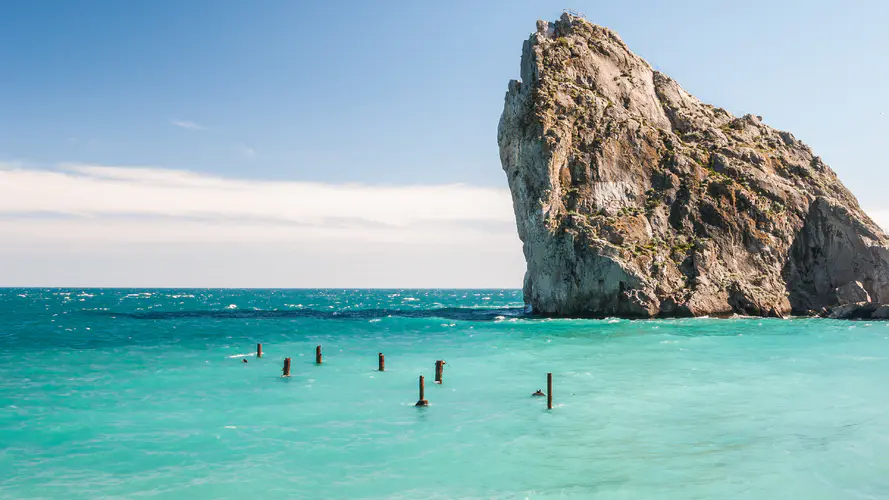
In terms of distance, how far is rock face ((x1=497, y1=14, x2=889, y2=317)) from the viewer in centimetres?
7600

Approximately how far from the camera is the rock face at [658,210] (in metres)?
76.0

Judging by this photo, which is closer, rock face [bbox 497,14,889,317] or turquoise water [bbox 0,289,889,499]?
turquoise water [bbox 0,289,889,499]

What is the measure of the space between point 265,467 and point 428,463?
530cm

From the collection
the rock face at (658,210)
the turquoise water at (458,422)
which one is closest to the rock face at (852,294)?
the rock face at (658,210)

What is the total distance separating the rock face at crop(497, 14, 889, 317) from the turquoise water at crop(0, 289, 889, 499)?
2621cm

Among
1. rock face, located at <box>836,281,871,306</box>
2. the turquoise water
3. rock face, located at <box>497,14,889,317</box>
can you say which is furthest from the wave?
the turquoise water

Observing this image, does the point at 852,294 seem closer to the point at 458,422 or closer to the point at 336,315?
the point at 336,315

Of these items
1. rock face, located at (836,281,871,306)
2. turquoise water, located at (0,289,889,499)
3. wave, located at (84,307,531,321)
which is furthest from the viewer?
wave, located at (84,307,531,321)

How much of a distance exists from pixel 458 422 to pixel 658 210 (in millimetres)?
64459

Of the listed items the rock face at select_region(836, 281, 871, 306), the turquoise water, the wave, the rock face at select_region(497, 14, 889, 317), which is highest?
the rock face at select_region(497, 14, 889, 317)

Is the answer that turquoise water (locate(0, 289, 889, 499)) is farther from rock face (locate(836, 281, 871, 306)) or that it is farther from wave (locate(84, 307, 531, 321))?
wave (locate(84, 307, 531, 321))

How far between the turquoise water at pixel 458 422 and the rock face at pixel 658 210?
86.0 ft

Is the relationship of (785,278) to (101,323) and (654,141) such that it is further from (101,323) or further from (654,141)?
(101,323)

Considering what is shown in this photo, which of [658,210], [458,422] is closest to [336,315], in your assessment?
[658,210]
